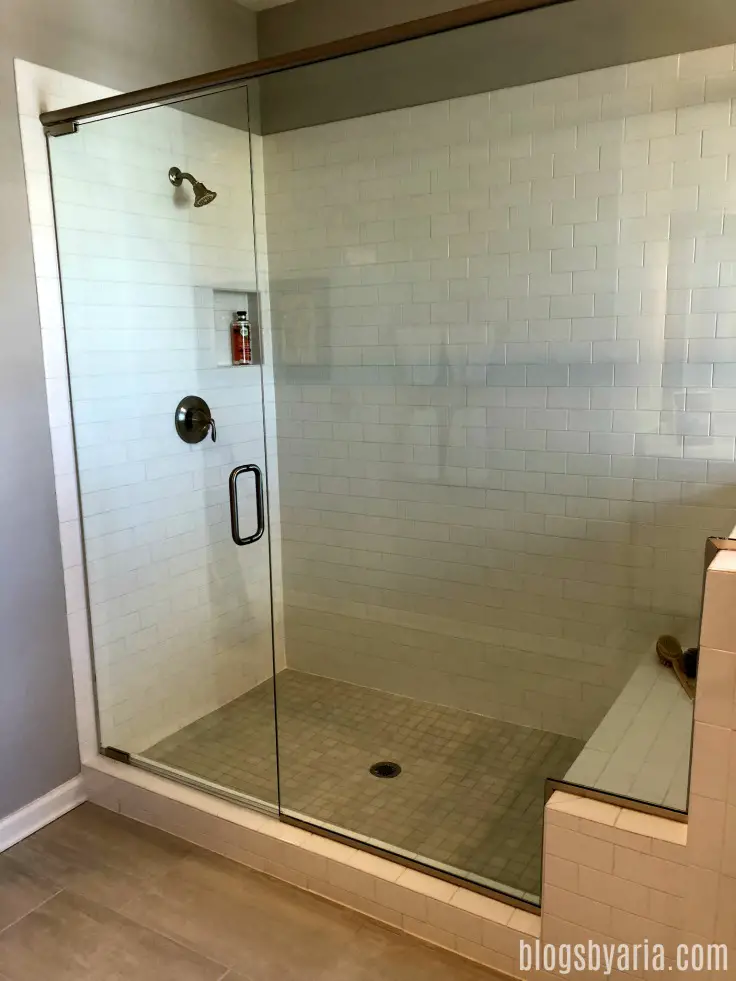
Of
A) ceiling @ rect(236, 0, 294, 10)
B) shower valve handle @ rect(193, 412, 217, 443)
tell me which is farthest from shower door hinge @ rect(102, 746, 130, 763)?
ceiling @ rect(236, 0, 294, 10)

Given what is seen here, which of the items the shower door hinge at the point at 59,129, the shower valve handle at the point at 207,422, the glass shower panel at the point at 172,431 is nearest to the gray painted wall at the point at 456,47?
the glass shower panel at the point at 172,431

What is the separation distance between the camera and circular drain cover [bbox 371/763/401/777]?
2.54 m

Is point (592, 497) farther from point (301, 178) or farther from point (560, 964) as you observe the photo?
point (301, 178)

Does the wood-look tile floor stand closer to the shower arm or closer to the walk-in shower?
the walk-in shower

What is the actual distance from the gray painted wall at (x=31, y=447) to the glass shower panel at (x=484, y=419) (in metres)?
0.56

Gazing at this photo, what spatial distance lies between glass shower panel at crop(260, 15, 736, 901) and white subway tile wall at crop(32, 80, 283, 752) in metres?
0.22

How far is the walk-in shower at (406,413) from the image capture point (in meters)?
2.38

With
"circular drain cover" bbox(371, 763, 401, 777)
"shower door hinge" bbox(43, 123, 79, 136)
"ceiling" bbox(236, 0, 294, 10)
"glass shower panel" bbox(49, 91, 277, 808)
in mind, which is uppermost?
"ceiling" bbox(236, 0, 294, 10)

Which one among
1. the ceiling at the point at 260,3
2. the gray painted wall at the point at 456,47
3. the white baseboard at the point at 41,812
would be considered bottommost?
the white baseboard at the point at 41,812

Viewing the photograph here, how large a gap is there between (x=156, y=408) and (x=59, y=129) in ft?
3.00

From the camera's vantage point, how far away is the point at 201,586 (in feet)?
9.59

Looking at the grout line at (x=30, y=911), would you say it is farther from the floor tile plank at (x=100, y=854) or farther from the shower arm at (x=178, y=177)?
the shower arm at (x=178, y=177)

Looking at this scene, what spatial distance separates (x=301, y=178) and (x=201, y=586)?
5.28ft

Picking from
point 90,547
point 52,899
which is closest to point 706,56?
point 90,547
